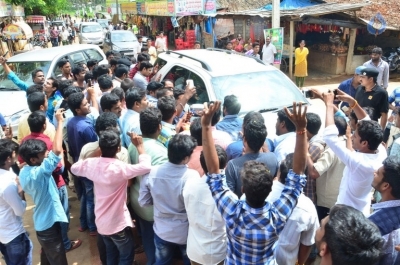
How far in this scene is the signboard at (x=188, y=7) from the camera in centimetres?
1502

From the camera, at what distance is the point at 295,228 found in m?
2.23

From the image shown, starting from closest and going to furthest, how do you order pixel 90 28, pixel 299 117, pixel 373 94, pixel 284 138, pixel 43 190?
pixel 299 117, pixel 43 190, pixel 284 138, pixel 373 94, pixel 90 28

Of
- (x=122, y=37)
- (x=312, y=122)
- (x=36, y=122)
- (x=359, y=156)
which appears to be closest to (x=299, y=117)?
(x=359, y=156)

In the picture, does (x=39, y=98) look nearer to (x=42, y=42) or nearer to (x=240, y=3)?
(x=240, y=3)

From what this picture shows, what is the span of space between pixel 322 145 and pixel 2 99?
6267 millimetres

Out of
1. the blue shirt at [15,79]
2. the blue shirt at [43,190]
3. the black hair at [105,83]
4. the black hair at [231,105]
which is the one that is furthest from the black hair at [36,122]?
the blue shirt at [15,79]

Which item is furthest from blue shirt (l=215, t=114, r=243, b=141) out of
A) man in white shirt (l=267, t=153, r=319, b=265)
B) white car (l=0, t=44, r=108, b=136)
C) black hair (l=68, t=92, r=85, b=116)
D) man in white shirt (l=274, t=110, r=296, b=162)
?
white car (l=0, t=44, r=108, b=136)

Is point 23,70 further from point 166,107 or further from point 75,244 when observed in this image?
point 166,107

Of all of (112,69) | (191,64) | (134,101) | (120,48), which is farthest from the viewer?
(120,48)

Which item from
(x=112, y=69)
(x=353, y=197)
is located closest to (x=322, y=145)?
(x=353, y=197)

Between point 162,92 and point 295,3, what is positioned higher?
point 295,3

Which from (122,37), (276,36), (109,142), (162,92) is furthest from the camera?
(122,37)

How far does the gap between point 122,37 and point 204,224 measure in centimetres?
1723

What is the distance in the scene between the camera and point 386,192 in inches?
87.4
